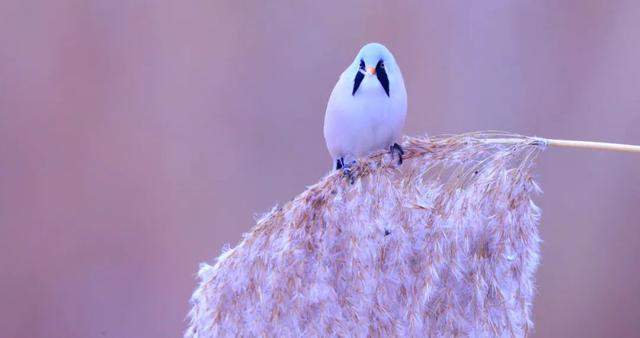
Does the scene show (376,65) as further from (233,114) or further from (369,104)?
(233,114)

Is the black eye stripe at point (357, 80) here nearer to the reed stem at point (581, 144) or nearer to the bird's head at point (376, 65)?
the bird's head at point (376, 65)

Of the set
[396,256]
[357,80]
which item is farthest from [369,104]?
[396,256]

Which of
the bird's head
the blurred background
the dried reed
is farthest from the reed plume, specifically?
the blurred background

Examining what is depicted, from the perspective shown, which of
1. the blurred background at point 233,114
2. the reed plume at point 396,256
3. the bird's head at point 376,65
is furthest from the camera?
the blurred background at point 233,114

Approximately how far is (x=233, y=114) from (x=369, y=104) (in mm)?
825

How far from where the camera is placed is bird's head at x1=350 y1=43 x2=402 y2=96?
1156 mm

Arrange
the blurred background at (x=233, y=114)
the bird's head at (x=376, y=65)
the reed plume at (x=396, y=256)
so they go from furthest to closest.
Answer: the blurred background at (x=233, y=114) → the bird's head at (x=376, y=65) → the reed plume at (x=396, y=256)

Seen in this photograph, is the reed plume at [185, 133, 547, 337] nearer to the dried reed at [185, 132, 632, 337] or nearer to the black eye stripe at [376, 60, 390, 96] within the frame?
the dried reed at [185, 132, 632, 337]

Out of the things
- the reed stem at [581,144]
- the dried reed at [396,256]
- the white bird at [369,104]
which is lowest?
the dried reed at [396,256]

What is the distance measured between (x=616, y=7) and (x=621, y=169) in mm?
378

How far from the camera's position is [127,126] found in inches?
78.6

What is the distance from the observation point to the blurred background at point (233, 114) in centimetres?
197

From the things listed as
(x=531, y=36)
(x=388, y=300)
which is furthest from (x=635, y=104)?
(x=388, y=300)

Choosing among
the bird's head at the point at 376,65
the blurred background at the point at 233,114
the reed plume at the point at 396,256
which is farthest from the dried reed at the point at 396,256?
the blurred background at the point at 233,114
